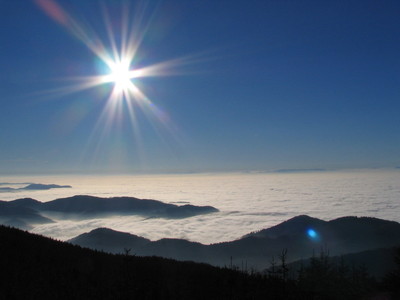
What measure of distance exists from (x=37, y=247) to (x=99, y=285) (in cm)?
748

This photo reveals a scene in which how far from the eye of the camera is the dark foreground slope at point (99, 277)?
1469 cm

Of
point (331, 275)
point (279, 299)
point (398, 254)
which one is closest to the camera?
point (279, 299)

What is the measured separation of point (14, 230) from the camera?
23609mm

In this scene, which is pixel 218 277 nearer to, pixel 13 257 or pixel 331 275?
pixel 13 257

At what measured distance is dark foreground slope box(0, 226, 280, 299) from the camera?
1469 cm

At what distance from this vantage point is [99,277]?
17062 millimetres

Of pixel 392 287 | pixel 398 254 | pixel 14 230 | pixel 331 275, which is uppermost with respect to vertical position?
pixel 14 230

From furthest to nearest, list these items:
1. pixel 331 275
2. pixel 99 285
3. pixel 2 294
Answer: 1. pixel 331 275
2. pixel 99 285
3. pixel 2 294

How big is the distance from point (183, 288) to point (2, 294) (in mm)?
8523

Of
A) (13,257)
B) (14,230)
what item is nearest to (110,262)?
(13,257)

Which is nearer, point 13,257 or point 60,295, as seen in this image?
point 60,295

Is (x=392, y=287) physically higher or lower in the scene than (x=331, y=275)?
higher

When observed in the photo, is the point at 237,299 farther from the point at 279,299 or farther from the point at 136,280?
the point at 136,280

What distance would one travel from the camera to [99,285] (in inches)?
626
